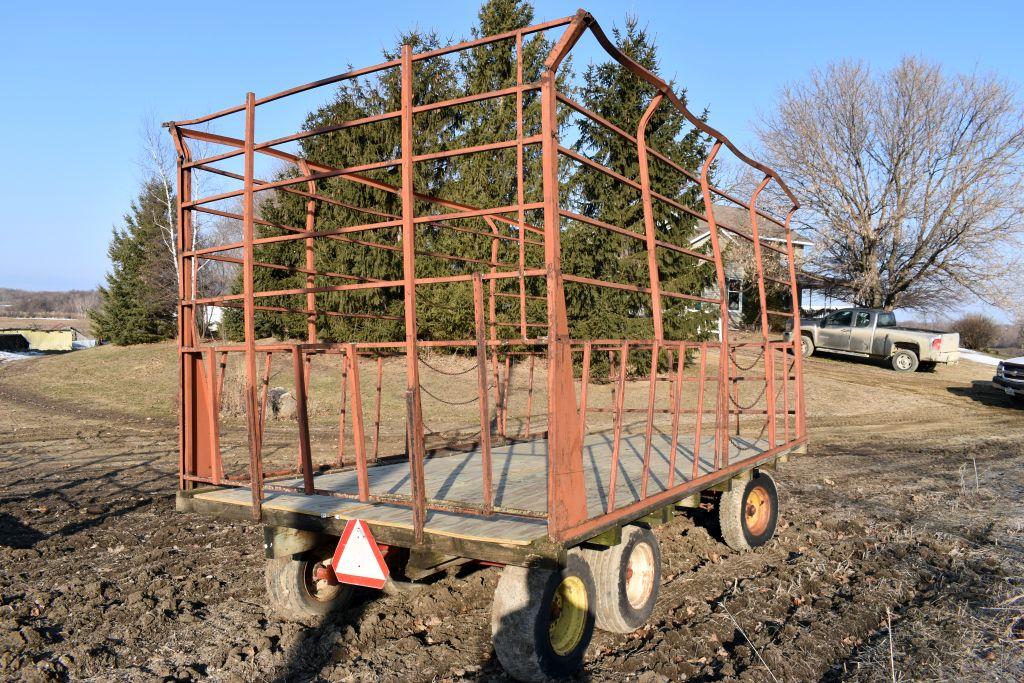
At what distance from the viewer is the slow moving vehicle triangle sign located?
11.9 feet

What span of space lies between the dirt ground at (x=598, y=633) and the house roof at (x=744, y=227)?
264 inches

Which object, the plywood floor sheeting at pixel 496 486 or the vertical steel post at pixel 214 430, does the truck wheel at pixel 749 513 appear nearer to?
the plywood floor sheeting at pixel 496 486

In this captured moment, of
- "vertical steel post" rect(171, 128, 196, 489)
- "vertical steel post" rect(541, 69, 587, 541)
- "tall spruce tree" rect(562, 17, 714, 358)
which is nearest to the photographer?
"vertical steel post" rect(541, 69, 587, 541)

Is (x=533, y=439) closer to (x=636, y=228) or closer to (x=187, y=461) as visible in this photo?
(x=187, y=461)

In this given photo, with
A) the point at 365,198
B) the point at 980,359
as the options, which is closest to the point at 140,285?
the point at 365,198

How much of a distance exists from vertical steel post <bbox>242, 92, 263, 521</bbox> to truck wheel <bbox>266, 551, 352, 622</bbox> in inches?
19.7

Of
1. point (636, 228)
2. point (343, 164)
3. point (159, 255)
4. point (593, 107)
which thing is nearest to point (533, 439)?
point (636, 228)

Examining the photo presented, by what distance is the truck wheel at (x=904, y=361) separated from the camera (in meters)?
22.0

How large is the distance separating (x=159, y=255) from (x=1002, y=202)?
3164 cm

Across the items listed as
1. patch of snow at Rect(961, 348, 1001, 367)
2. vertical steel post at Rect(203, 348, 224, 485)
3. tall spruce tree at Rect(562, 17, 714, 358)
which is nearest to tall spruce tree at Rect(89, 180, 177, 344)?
tall spruce tree at Rect(562, 17, 714, 358)

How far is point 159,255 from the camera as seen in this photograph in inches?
1171

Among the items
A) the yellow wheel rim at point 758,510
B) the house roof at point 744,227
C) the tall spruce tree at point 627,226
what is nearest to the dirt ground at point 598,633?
the yellow wheel rim at point 758,510

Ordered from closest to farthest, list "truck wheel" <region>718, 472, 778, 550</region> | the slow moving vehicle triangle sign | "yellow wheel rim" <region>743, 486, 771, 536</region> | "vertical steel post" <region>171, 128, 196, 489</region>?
the slow moving vehicle triangle sign, "vertical steel post" <region>171, 128, 196, 489</region>, "truck wheel" <region>718, 472, 778, 550</region>, "yellow wheel rim" <region>743, 486, 771, 536</region>

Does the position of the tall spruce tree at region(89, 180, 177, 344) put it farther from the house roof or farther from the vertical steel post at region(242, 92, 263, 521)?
the vertical steel post at region(242, 92, 263, 521)
